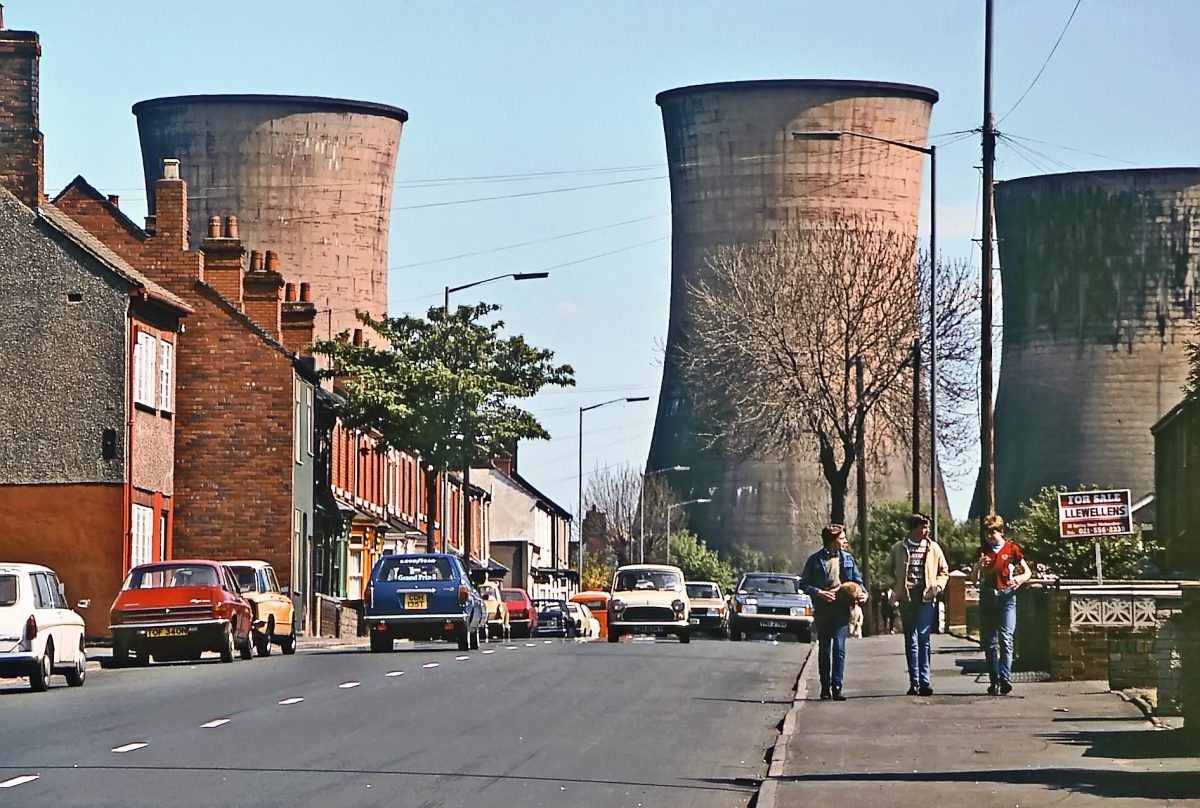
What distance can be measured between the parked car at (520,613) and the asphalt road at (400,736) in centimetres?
2855

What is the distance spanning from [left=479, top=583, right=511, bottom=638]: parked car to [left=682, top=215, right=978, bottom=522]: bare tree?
1382cm

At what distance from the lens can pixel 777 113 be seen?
257 ft

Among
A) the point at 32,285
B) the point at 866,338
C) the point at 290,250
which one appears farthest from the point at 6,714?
the point at 290,250

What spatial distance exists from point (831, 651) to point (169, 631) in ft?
40.0

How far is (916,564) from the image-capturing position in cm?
2164

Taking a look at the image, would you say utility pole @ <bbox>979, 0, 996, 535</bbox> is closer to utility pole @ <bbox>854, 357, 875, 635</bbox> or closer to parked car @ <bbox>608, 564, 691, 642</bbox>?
parked car @ <bbox>608, 564, 691, 642</bbox>

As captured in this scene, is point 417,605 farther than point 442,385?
No

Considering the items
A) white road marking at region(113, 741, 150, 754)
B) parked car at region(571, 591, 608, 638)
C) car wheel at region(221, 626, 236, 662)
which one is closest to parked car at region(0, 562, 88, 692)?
car wheel at region(221, 626, 236, 662)

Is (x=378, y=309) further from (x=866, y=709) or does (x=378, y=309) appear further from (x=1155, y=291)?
(x=866, y=709)

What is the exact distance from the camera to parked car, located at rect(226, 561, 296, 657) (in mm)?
35344

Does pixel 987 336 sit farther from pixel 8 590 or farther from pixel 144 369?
pixel 144 369

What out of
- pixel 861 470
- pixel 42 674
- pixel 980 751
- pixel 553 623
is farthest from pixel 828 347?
pixel 980 751

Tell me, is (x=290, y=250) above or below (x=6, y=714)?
above

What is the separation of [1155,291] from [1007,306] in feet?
16.9
